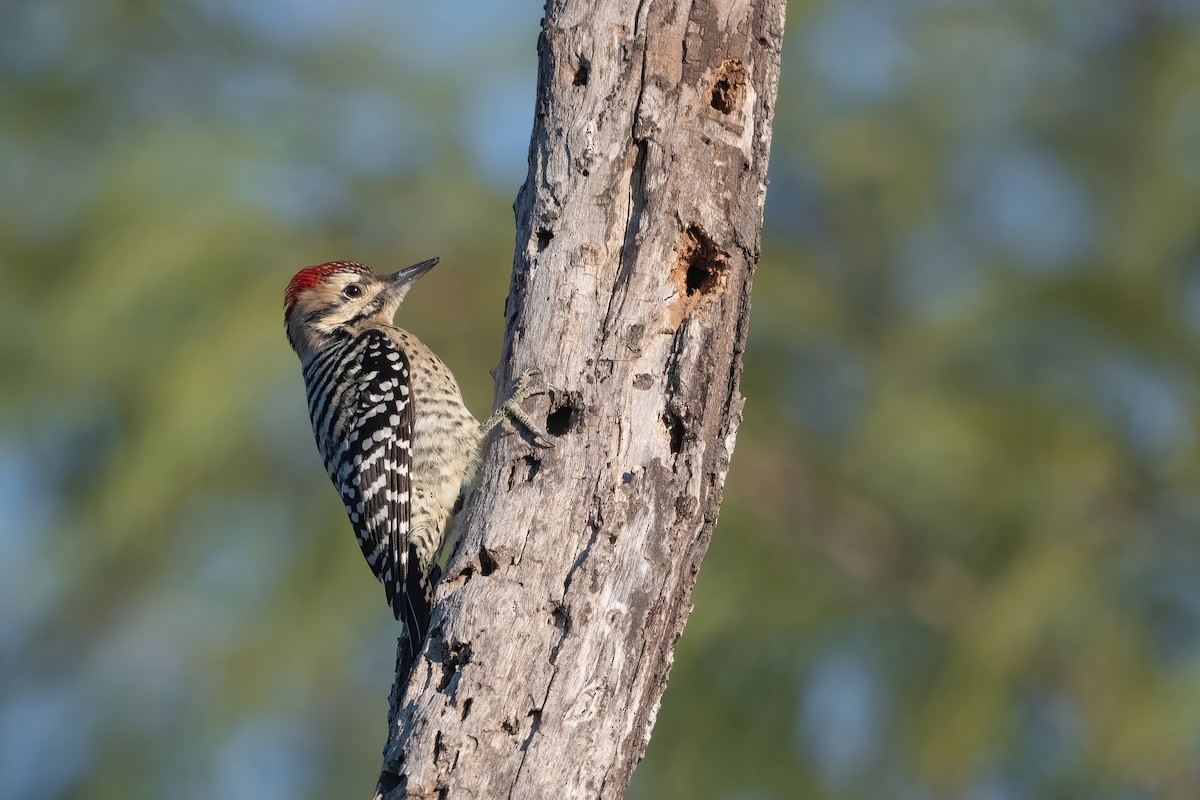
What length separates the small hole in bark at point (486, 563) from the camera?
3.74 m

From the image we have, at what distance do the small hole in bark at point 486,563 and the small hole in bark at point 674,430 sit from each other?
579 millimetres

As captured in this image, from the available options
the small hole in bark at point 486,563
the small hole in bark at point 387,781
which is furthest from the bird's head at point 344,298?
the small hole in bark at point 387,781

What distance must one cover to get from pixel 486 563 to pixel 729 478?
652 centimetres

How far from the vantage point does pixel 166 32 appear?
12.6 metres

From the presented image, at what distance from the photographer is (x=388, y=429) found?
5516mm

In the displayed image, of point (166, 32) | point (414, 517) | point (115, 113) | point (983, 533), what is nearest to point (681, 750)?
point (983, 533)

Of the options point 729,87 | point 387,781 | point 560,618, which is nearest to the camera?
point 387,781

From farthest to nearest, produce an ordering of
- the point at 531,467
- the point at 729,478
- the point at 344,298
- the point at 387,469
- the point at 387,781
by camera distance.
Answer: the point at 729,478 → the point at 344,298 → the point at 387,469 → the point at 531,467 → the point at 387,781

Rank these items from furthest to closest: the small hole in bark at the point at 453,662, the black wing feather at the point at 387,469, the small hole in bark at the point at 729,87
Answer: the black wing feather at the point at 387,469
the small hole in bark at the point at 729,87
the small hole in bark at the point at 453,662

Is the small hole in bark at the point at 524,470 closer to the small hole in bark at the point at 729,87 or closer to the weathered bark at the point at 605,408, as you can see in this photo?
the weathered bark at the point at 605,408

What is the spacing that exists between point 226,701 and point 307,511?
4.73ft

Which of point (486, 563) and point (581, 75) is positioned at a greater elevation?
point (581, 75)

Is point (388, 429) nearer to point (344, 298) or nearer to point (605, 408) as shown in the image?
point (344, 298)

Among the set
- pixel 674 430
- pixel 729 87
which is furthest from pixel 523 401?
pixel 729 87
